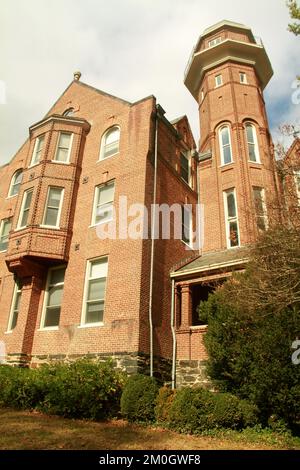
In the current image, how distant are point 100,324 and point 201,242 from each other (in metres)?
7.65

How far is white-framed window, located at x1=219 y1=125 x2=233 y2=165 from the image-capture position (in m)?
20.3

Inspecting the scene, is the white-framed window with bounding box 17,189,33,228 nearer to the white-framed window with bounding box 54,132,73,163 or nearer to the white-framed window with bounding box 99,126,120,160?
the white-framed window with bounding box 54,132,73,163

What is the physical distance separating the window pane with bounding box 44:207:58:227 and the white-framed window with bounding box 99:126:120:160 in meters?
3.44

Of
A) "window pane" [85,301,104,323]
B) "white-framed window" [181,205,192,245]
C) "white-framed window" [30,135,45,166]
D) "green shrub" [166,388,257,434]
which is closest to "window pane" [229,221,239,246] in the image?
"white-framed window" [181,205,192,245]

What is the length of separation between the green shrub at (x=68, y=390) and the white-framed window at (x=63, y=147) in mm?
10152

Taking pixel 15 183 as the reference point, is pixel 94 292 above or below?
below

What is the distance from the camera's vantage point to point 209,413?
29.3 ft

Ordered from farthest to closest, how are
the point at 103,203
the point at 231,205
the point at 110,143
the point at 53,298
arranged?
the point at 231,205, the point at 110,143, the point at 103,203, the point at 53,298

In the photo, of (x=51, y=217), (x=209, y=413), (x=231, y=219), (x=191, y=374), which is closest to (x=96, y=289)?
(x=51, y=217)

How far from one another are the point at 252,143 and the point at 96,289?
12.5 metres

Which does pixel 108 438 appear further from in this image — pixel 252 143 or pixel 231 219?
pixel 252 143
